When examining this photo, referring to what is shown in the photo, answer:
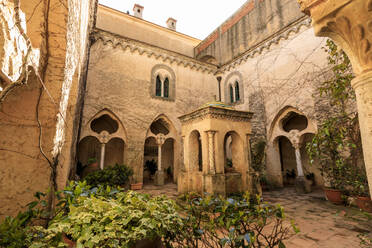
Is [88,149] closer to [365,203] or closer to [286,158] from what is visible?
[286,158]

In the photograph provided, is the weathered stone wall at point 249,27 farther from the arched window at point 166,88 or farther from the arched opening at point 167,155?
the arched opening at point 167,155

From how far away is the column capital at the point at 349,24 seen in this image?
1.45 metres

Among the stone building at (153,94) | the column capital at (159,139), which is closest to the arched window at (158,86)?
the stone building at (153,94)

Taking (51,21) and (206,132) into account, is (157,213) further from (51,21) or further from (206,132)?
(206,132)

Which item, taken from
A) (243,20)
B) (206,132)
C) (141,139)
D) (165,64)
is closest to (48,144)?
(206,132)

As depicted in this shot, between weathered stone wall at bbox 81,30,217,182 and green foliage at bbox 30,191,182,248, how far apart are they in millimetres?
7604

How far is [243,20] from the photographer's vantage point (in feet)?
38.0

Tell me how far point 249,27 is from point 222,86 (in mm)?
3853

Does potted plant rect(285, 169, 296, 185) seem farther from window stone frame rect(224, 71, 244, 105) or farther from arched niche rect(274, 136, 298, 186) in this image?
window stone frame rect(224, 71, 244, 105)

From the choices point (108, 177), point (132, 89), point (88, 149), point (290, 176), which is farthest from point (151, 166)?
point (290, 176)

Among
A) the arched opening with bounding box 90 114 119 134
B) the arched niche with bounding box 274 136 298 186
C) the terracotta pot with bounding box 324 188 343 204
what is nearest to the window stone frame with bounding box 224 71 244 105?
the arched niche with bounding box 274 136 298 186

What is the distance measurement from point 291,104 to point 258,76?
2.61 metres

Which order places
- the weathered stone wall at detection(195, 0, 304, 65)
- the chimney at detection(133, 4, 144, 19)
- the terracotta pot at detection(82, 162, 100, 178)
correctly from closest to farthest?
the terracotta pot at detection(82, 162, 100, 178) < the weathered stone wall at detection(195, 0, 304, 65) < the chimney at detection(133, 4, 144, 19)

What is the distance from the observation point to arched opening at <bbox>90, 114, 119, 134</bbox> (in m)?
10.6
